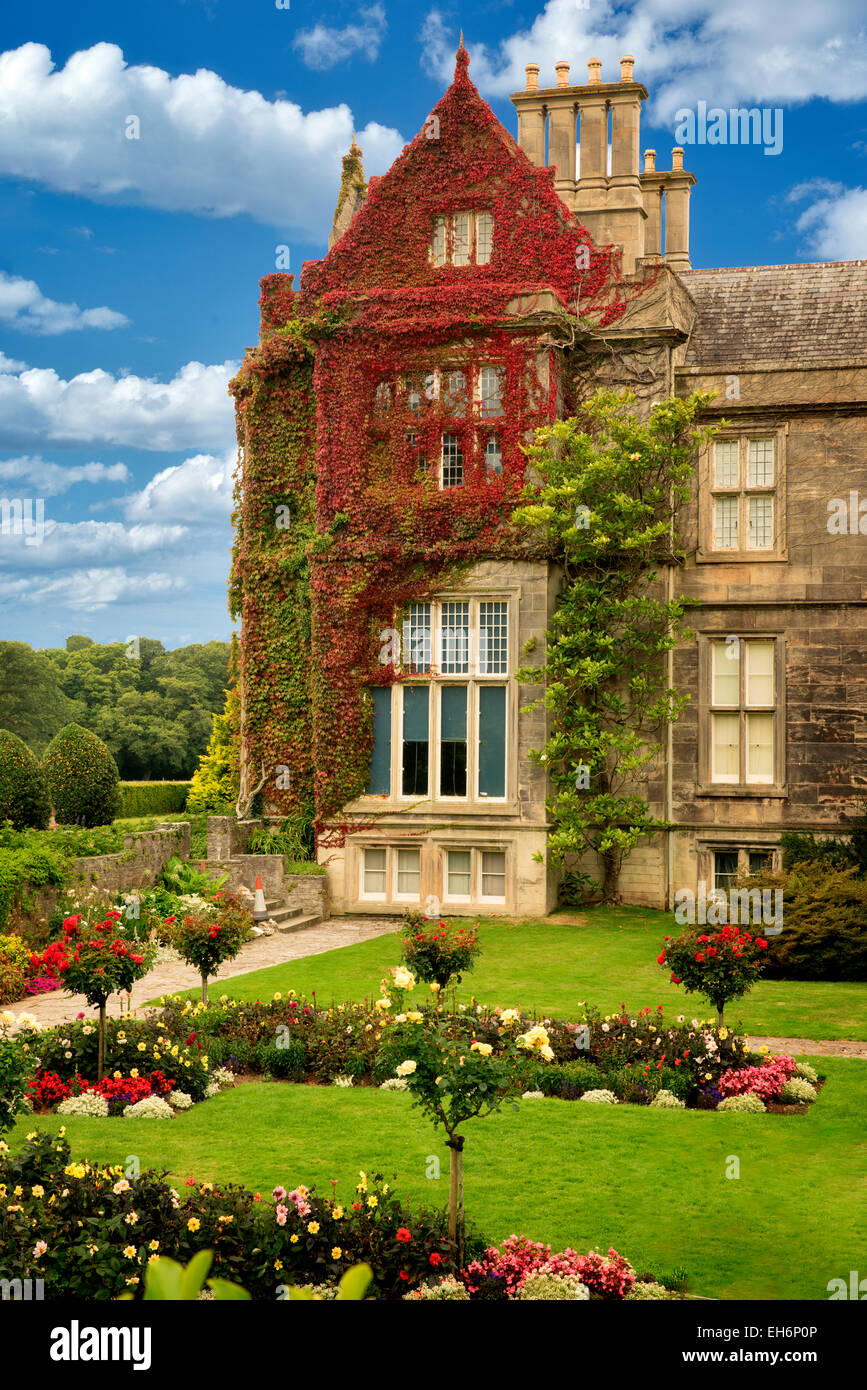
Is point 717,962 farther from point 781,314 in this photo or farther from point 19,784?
point 781,314

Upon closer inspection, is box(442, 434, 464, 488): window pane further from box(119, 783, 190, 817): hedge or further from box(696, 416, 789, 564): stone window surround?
box(119, 783, 190, 817): hedge

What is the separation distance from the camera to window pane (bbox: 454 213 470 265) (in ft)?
83.0

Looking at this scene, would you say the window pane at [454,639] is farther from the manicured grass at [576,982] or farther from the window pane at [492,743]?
the manicured grass at [576,982]

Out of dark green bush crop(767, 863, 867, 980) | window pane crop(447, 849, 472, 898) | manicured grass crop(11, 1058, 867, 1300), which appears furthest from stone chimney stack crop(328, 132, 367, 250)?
manicured grass crop(11, 1058, 867, 1300)

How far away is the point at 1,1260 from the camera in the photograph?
726cm

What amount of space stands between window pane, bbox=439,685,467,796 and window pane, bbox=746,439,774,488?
23.3 ft

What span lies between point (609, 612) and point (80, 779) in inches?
439

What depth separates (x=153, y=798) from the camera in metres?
49.1

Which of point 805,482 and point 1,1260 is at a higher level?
point 805,482

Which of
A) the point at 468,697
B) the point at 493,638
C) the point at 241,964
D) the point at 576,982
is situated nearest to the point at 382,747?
the point at 468,697

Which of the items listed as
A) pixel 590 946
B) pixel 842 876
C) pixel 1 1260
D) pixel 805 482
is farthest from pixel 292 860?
pixel 1 1260
